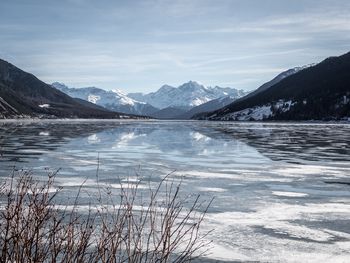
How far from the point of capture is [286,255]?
8.52m

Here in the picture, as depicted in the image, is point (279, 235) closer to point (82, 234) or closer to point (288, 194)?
point (288, 194)

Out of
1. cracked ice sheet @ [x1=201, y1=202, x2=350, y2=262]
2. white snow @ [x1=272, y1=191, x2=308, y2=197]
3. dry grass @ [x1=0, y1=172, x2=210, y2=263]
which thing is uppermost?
dry grass @ [x1=0, y1=172, x2=210, y2=263]

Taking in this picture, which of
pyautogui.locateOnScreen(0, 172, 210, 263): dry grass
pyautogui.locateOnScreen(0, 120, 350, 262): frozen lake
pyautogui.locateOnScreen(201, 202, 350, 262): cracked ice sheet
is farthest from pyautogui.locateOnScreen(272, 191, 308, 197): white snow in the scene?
pyautogui.locateOnScreen(0, 172, 210, 263): dry grass

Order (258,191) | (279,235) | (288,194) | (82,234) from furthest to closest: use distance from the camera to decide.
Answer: (258,191), (288,194), (279,235), (82,234)

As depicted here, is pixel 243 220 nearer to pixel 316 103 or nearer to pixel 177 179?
pixel 177 179

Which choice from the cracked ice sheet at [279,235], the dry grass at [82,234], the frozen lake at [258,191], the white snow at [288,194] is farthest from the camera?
the white snow at [288,194]

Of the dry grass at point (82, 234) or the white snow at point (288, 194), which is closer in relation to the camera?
the dry grass at point (82, 234)

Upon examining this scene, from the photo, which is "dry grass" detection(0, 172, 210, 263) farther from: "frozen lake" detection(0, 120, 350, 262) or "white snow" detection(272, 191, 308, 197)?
"white snow" detection(272, 191, 308, 197)

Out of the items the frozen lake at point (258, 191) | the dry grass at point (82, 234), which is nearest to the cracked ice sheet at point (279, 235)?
the frozen lake at point (258, 191)

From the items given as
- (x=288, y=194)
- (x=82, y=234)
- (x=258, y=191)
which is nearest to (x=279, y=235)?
(x=288, y=194)

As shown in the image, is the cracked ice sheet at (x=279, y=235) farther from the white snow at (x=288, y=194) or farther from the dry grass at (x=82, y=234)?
the white snow at (x=288, y=194)

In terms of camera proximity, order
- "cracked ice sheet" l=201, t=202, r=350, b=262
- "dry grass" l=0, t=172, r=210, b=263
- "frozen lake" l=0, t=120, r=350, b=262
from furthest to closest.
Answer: "frozen lake" l=0, t=120, r=350, b=262 < "cracked ice sheet" l=201, t=202, r=350, b=262 < "dry grass" l=0, t=172, r=210, b=263

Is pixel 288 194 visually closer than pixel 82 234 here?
No

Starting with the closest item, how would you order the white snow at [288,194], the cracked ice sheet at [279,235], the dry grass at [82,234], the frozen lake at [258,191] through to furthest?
the dry grass at [82,234], the cracked ice sheet at [279,235], the frozen lake at [258,191], the white snow at [288,194]
